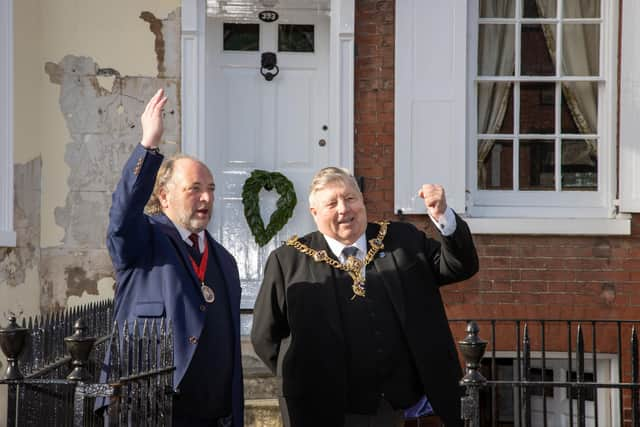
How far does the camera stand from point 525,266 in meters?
8.25

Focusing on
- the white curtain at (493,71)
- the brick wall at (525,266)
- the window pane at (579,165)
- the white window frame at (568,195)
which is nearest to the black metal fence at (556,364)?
the brick wall at (525,266)

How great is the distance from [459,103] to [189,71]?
2178 mm

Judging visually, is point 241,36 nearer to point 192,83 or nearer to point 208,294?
point 192,83

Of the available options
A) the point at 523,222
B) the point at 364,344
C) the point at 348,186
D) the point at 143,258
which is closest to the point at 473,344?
the point at 364,344

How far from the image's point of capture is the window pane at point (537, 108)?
28.4 ft

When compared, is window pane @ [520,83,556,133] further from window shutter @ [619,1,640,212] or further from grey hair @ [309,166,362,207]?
grey hair @ [309,166,362,207]

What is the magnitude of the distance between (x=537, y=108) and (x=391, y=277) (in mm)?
4424

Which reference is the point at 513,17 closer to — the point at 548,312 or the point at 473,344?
the point at 548,312

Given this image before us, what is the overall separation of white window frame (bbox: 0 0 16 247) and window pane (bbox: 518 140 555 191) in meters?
Answer: 4.12

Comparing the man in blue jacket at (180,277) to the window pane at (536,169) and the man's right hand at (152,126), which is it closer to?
the man's right hand at (152,126)

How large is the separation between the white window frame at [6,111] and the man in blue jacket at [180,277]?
3781 millimetres

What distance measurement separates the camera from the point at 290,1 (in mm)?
8672

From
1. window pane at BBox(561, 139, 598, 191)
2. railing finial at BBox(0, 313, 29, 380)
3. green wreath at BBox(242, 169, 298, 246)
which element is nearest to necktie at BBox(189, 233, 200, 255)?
railing finial at BBox(0, 313, 29, 380)

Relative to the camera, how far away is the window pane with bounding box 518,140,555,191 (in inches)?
340
